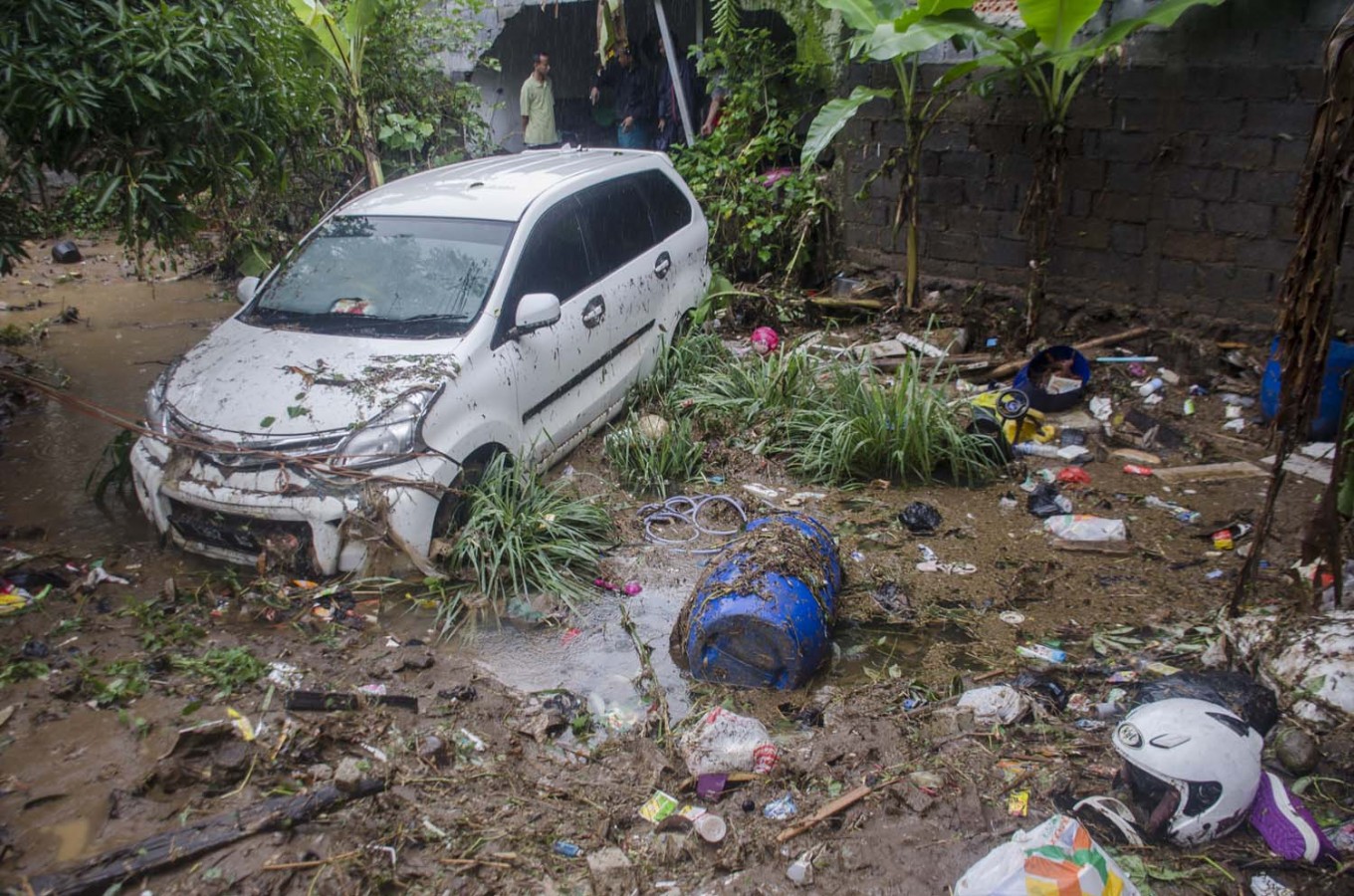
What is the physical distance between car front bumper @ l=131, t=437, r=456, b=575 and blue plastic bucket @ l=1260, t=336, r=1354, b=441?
492 centimetres

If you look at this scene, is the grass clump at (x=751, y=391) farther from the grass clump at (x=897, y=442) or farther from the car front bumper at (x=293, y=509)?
the car front bumper at (x=293, y=509)

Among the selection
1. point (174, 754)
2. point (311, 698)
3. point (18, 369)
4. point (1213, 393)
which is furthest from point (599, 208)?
point (18, 369)

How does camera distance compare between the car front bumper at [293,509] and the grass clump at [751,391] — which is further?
the grass clump at [751,391]

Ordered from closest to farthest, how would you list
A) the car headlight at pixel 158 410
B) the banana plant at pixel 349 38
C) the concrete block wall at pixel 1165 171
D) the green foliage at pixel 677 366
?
the car headlight at pixel 158 410, the concrete block wall at pixel 1165 171, the green foliage at pixel 677 366, the banana plant at pixel 349 38

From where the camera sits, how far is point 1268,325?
6430 millimetres

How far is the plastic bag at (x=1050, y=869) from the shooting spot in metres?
2.37

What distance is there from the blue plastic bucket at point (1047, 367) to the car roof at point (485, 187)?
313 centimetres

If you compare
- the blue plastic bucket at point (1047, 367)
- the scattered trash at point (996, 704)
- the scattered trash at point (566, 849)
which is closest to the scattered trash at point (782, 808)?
the scattered trash at point (566, 849)

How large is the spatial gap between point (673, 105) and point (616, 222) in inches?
226

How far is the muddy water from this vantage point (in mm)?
5391

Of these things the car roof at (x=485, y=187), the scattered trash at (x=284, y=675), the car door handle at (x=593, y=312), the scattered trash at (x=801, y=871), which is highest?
the car roof at (x=485, y=187)

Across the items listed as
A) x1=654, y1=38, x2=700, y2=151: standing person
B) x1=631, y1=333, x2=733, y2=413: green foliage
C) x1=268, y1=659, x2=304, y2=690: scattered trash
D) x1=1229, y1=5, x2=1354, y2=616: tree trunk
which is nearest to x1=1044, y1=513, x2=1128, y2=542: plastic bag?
x1=1229, y1=5, x2=1354, y2=616: tree trunk

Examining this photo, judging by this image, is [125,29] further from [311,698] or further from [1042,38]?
[1042,38]

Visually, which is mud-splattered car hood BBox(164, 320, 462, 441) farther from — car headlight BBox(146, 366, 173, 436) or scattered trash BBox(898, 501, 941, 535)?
scattered trash BBox(898, 501, 941, 535)
